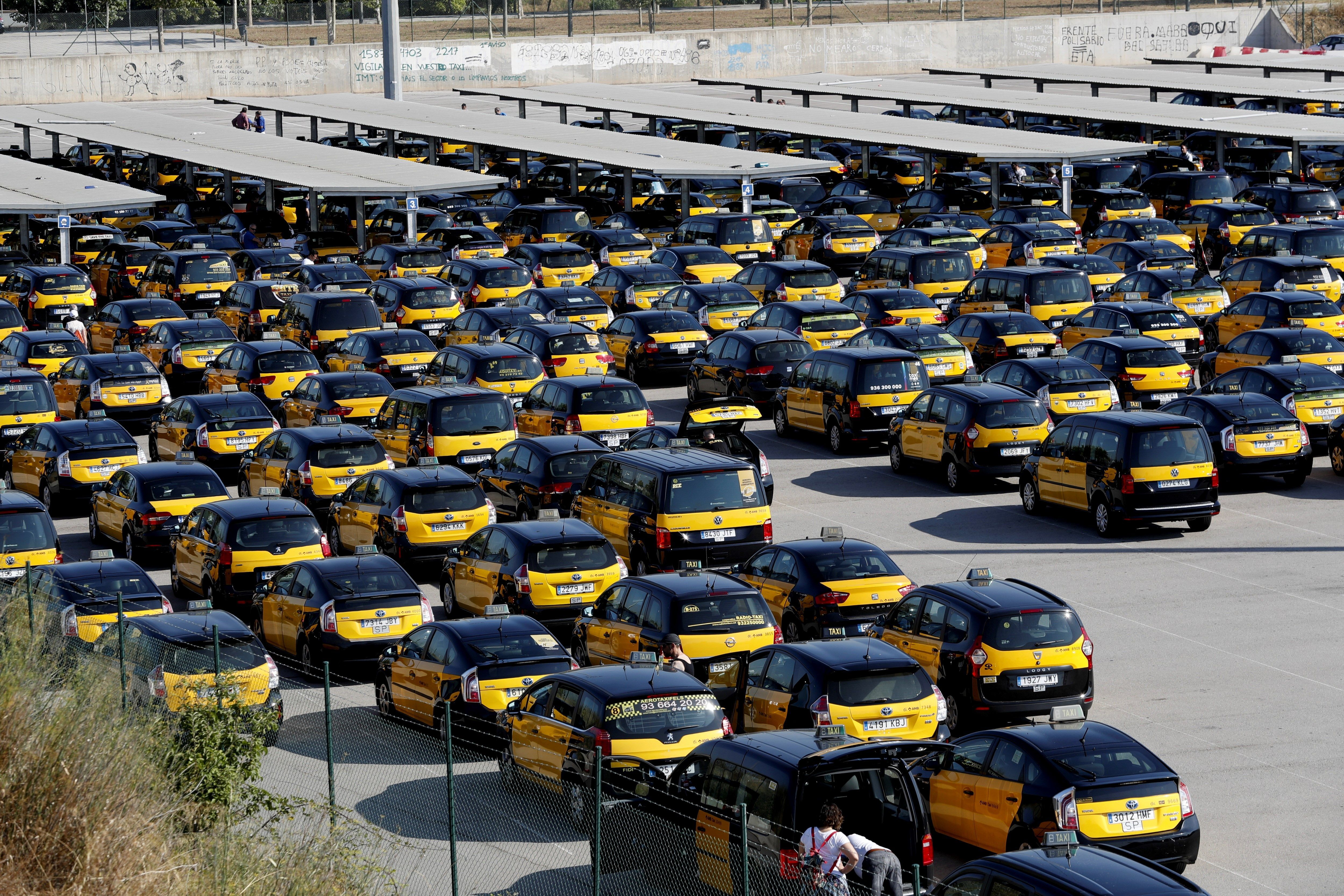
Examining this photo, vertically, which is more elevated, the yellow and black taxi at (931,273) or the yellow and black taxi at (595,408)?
the yellow and black taxi at (931,273)

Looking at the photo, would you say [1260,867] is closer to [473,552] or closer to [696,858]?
[696,858]

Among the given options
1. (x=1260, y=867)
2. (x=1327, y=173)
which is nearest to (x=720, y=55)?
(x=1327, y=173)

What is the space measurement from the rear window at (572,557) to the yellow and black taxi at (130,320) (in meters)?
18.6

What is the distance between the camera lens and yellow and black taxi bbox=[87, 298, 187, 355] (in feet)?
128

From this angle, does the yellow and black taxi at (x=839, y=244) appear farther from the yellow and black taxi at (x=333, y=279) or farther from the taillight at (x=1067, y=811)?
the taillight at (x=1067, y=811)

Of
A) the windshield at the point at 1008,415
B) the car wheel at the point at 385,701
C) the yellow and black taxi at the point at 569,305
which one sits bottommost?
the car wheel at the point at 385,701

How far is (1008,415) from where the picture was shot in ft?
95.3

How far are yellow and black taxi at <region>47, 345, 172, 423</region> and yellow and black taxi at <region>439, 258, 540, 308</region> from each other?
844cm

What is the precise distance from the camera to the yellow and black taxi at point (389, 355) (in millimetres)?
34656

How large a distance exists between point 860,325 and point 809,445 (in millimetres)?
4436

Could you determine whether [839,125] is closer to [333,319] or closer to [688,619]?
[333,319]

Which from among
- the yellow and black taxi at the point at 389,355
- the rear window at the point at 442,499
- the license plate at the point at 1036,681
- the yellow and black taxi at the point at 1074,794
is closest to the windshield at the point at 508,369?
the yellow and black taxi at the point at 389,355

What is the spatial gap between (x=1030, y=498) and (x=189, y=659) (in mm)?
13817

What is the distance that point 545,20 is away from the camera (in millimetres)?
112000
